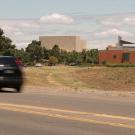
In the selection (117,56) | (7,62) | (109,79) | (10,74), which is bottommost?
(109,79)

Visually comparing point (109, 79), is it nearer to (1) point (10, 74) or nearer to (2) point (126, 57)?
(1) point (10, 74)

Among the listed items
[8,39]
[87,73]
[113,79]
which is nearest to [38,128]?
[113,79]

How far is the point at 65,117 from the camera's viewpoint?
48.9ft

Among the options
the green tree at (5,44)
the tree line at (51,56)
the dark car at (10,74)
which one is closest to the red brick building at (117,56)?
the tree line at (51,56)

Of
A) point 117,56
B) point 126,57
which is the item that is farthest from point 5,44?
point 126,57

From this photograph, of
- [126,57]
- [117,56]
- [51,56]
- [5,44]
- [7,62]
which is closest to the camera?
[7,62]

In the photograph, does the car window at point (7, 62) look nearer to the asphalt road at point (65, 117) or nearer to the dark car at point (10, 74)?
the dark car at point (10, 74)

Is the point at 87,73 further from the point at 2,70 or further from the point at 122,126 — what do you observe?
the point at 122,126

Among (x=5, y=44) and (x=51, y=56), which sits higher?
(x=5, y=44)

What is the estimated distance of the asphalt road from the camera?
12781 mm

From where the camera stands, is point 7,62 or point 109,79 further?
point 109,79

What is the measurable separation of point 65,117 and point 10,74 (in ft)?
35.5

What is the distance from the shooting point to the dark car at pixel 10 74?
25.2 m

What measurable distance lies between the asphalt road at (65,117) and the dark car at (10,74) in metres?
4.93
